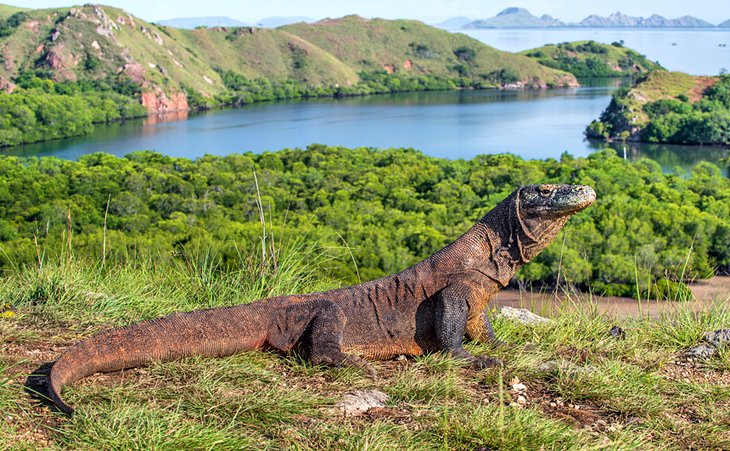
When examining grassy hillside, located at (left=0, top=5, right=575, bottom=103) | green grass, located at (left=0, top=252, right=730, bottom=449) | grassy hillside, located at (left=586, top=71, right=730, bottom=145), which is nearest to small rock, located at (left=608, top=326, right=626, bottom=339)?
green grass, located at (left=0, top=252, right=730, bottom=449)

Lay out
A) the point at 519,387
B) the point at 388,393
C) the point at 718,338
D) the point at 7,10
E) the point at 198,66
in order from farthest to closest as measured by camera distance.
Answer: the point at 7,10, the point at 198,66, the point at 718,338, the point at 519,387, the point at 388,393

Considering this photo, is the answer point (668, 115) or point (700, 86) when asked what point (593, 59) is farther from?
point (668, 115)

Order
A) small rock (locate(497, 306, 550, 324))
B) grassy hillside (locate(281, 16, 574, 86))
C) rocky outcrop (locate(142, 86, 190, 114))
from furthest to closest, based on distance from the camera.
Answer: grassy hillside (locate(281, 16, 574, 86)) → rocky outcrop (locate(142, 86, 190, 114)) → small rock (locate(497, 306, 550, 324))

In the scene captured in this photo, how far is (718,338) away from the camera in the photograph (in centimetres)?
436

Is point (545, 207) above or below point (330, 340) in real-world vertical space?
above

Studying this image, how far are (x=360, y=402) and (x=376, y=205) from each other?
38975 mm

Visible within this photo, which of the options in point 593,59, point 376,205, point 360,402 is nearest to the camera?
point 360,402

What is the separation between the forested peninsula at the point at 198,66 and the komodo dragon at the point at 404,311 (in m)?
76.9

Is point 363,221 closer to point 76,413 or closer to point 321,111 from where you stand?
point 76,413

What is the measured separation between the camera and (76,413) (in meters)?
2.99

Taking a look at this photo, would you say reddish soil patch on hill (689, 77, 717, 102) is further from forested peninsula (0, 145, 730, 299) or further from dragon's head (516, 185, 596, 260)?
dragon's head (516, 185, 596, 260)

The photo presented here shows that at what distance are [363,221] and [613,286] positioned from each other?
1325cm

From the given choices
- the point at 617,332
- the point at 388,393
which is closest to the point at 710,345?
the point at 617,332

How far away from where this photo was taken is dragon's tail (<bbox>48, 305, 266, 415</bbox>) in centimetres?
343
